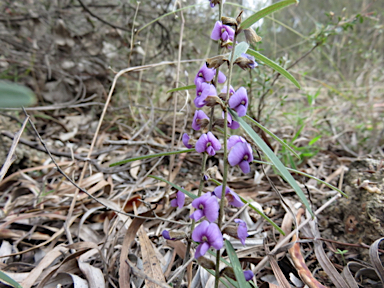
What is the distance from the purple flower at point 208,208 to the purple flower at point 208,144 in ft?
0.44

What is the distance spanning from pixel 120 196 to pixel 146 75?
6.03 ft

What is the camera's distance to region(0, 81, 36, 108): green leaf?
355mm

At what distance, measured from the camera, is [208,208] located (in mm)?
647

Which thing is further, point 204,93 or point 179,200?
point 179,200

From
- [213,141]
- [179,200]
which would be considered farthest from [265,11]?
[179,200]

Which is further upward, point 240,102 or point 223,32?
point 223,32

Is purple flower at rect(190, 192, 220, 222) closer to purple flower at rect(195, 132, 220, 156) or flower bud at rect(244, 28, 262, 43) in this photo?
purple flower at rect(195, 132, 220, 156)

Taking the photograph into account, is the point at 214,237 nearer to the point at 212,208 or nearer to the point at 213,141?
the point at 212,208

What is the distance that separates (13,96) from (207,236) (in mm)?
493

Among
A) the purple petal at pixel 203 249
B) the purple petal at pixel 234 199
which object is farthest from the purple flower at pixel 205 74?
the purple petal at pixel 203 249

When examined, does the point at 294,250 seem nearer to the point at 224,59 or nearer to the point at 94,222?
the point at 224,59

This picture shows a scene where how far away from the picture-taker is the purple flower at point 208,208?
2.10 feet

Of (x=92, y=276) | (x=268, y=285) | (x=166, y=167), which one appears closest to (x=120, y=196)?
(x=166, y=167)

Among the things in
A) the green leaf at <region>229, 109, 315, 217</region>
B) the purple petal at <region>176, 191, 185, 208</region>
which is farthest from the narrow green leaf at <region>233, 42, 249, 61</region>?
the purple petal at <region>176, 191, 185, 208</region>
